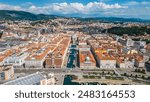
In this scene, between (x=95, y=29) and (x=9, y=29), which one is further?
(x=95, y=29)

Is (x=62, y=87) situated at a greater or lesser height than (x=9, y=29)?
greater

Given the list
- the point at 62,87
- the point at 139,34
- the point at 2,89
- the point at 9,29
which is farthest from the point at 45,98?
the point at 9,29

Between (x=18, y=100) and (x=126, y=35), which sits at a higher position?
(x=18, y=100)

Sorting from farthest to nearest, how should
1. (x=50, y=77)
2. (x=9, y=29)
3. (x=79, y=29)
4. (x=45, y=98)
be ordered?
(x=79, y=29), (x=9, y=29), (x=50, y=77), (x=45, y=98)

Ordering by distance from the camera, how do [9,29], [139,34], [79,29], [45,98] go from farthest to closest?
[79,29], [9,29], [139,34], [45,98]

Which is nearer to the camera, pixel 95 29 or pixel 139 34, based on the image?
pixel 139 34

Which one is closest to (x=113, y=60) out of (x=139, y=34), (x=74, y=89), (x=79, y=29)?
(x=74, y=89)

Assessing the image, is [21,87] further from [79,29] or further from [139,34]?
[79,29]

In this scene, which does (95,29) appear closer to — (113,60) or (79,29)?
(79,29)

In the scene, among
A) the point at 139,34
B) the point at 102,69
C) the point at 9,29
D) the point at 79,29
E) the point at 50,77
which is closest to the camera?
the point at 50,77
